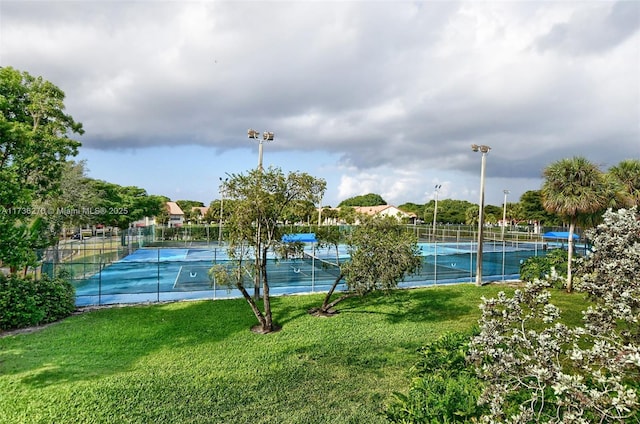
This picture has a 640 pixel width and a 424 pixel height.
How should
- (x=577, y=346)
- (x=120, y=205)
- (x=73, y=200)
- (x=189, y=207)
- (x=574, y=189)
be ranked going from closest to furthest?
1. (x=577, y=346)
2. (x=574, y=189)
3. (x=73, y=200)
4. (x=120, y=205)
5. (x=189, y=207)

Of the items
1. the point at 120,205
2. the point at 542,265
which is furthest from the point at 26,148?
the point at 120,205

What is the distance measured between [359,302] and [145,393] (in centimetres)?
718

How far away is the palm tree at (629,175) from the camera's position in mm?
14670

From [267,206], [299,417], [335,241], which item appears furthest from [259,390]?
[335,241]

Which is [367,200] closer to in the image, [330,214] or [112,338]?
[330,214]

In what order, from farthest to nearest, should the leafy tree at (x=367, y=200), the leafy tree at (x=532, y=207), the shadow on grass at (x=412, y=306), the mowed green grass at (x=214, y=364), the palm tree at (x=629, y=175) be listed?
1. the leafy tree at (x=367, y=200)
2. the leafy tree at (x=532, y=207)
3. the palm tree at (x=629, y=175)
4. the shadow on grass at (x=412, y=306)
5. the mowed green grass at (x=214, y=364)

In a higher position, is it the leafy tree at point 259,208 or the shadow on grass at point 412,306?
the leafy tree at point 259,208

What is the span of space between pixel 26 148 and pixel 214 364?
6.85m

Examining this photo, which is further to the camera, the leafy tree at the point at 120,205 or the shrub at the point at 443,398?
the leafy tree at the point at 120,205

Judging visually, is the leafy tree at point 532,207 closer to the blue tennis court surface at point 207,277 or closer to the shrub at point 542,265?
the blue tennis court surface at point 207,277

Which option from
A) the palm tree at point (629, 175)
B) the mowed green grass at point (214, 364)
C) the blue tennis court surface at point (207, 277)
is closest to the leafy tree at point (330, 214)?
the blue tennis court surface at point (207, 277)

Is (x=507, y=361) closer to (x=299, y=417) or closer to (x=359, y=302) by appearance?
(x=299, y=417)

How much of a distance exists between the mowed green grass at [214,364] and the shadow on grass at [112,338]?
0.08ft

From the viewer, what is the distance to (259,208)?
352 inches
